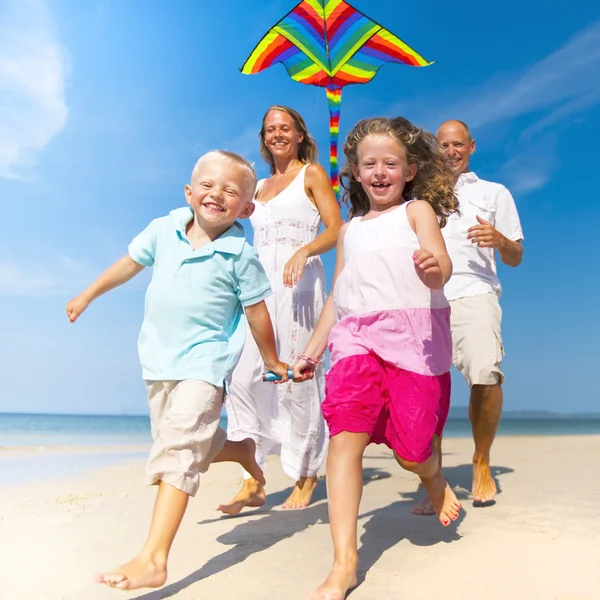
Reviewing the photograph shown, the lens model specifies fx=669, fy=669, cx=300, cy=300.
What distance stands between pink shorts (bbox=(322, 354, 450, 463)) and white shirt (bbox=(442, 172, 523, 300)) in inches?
58.9

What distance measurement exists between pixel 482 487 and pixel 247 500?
1386 mm

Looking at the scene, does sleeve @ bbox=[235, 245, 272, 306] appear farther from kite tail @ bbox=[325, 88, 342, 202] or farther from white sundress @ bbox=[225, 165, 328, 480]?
kite tail @ bbox=[325, 88, 342, 202]

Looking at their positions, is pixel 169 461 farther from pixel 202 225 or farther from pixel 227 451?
pixel 202 225

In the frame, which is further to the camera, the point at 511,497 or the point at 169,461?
the point at 511,497

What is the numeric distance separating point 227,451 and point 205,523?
70 cm

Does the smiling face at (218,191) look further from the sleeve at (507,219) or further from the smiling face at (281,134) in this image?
the sleeve at (507,219)

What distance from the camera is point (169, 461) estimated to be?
251 centimetres

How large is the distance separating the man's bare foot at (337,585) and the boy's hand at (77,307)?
1517 mm

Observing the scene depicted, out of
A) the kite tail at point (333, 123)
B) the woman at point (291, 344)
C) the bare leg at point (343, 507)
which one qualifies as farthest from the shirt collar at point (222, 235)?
the kite tail at point (333, 123)

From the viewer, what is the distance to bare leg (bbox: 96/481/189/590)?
2.16 meters

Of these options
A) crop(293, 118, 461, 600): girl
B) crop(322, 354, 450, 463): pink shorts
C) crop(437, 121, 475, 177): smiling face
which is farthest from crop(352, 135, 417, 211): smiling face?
crop(437, 121, 475, 177): smiling face

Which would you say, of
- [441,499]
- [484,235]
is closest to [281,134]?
[484,235]

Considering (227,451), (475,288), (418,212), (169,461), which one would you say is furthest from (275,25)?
(169,461)

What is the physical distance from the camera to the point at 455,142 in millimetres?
4258
